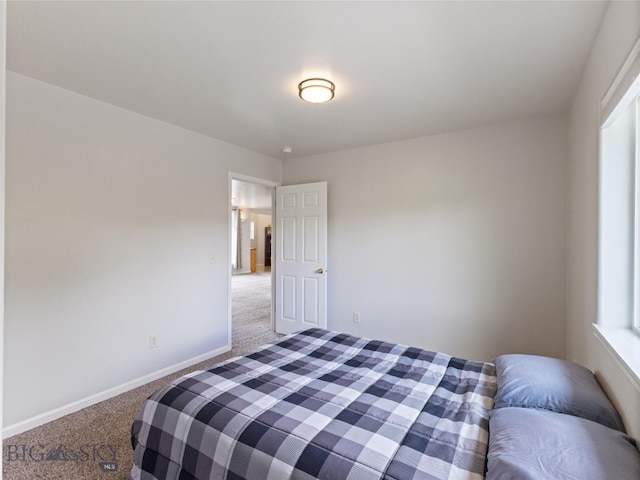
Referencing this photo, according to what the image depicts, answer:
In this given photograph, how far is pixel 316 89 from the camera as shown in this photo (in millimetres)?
2295

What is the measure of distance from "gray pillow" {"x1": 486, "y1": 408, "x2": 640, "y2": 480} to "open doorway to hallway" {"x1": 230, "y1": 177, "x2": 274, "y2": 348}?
10.4 feet

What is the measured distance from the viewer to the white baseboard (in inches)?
87.4

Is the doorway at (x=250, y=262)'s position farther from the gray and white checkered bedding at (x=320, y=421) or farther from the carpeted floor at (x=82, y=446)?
the gray and white checkered bedding at (x=320, y=421)

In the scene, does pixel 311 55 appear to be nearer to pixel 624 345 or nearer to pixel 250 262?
pixel 624 345

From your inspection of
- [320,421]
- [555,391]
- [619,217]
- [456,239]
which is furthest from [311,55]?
[456,239]

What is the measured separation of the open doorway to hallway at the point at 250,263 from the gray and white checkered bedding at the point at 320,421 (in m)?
2.26

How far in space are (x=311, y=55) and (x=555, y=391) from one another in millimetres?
Answer: 2140

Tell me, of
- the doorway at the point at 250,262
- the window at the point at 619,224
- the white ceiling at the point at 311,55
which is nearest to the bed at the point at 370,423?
the window at the point at 619,224

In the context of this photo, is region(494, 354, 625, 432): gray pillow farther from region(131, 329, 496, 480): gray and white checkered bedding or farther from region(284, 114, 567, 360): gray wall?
region(284, 114, 567, 360): gray wall

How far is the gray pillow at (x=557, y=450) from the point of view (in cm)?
98

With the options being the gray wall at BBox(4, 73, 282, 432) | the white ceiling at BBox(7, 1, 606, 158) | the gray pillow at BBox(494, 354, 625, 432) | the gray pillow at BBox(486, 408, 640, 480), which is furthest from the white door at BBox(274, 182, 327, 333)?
the gray pillow at BBox(486, 408, 640, 480)

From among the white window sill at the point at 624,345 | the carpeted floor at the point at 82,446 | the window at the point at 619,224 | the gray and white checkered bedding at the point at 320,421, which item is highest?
the window at the point at 619,224

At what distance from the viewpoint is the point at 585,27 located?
1.75 m

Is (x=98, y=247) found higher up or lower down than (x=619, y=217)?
lower down
